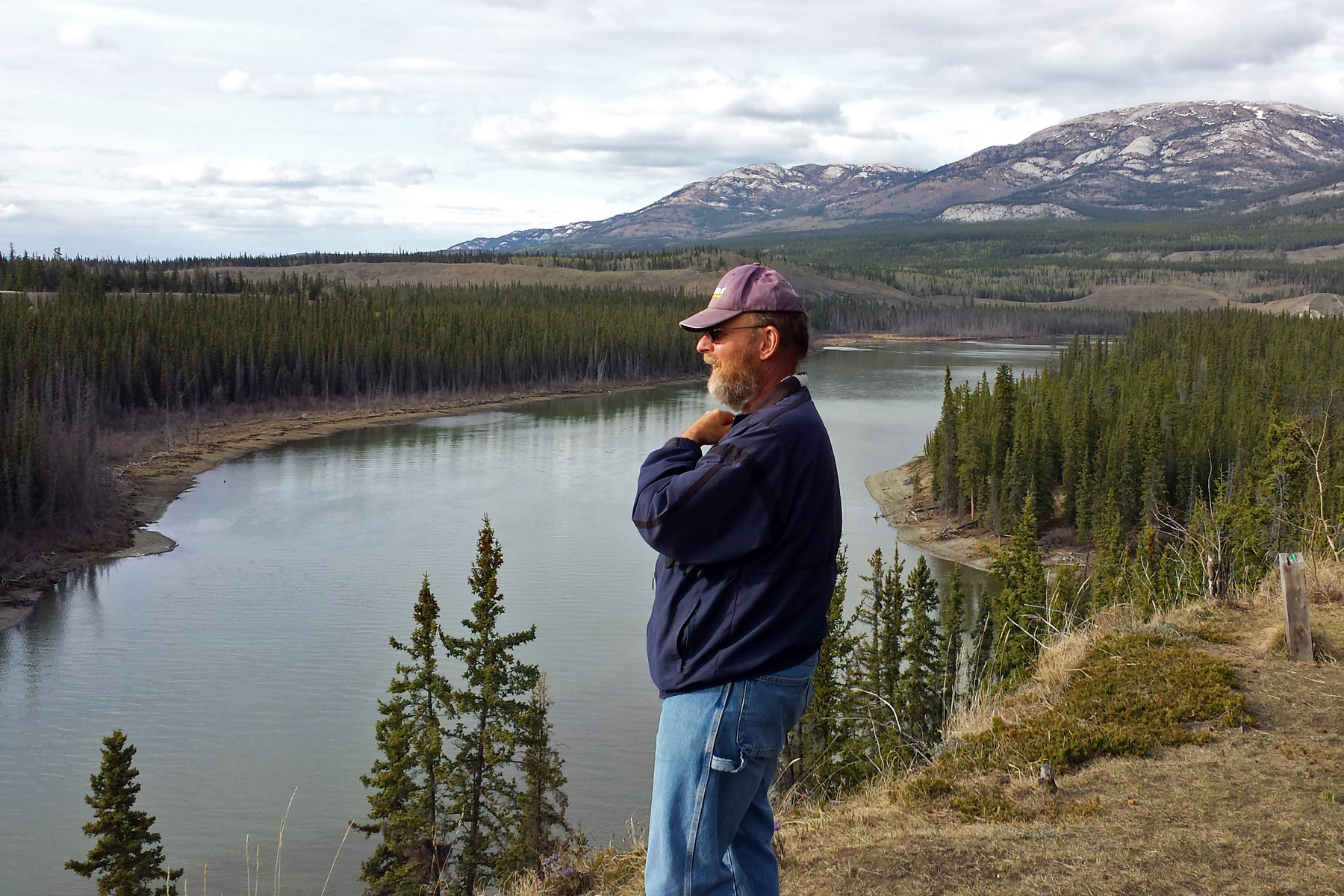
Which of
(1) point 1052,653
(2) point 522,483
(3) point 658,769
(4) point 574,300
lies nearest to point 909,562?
(2) point 522,483

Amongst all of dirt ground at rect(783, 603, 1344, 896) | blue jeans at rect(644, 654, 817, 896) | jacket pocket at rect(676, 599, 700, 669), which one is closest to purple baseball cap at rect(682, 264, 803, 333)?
jacket pocket at rect(676, 599, 700, 669)

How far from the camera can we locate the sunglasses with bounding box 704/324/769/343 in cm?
403

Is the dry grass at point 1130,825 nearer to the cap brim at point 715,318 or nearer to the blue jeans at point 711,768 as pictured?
the blue jeans at point 711,768

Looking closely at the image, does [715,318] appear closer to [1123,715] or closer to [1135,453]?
[1123,715]

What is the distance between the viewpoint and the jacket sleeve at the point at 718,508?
3.66 meters

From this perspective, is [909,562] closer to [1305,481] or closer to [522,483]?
[1305,481]

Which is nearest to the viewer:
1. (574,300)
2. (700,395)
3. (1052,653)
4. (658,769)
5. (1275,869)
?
(658,769)

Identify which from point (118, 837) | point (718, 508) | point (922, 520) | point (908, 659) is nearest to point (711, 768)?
point (718, 508)

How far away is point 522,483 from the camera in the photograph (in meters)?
48.4

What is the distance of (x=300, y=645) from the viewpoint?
87.9 feet

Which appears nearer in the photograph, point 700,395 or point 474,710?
point 474,710

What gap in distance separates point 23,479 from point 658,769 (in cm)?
4023

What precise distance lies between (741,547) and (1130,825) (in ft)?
12.0

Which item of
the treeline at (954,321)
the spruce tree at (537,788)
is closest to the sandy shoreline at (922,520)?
the spruce tree at (537,788)
